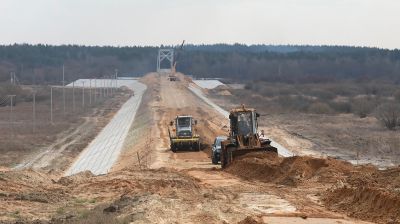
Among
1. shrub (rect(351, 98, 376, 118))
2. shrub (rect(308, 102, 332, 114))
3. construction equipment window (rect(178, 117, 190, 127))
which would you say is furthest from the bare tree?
A: construction equipment window (rect(178, 117, 190, 127))

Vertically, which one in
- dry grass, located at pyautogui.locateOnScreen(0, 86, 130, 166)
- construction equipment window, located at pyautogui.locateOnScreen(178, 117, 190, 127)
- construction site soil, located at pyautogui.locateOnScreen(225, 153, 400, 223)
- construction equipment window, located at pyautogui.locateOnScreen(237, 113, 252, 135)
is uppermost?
construction equipment window, located at pyautogui.locateOnScreen(237, 113, 252, 135)

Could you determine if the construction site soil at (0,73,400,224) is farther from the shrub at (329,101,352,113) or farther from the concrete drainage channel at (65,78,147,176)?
the shrub at (329,101,352,113)

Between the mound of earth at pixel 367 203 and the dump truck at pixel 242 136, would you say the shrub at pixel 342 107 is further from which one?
the mound of earth at pixel 367 203

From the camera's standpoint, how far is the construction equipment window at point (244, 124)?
35688 mm

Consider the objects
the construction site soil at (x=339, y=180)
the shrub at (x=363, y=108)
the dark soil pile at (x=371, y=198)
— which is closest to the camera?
the dark soil pile at (x=371, y=198)

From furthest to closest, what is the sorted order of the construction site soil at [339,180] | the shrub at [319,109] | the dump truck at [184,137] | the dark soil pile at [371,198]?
the shrub at [319,109] < the dump truck at [184,137] < the construction site soil at [339,180] < the dark soil pile at [371,198]

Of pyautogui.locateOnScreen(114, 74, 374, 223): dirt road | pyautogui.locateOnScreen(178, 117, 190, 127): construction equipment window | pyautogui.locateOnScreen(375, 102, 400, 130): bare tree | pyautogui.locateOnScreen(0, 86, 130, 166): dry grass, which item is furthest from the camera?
pyautogui.locateOnScreen(375, 102, 400, 130): bare tree

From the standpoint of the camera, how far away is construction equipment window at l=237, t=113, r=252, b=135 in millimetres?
35688

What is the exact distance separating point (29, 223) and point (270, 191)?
1025 centimetres

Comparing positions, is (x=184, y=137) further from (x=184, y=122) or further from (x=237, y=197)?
(x=237, y=197)

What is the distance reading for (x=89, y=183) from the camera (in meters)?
27.6

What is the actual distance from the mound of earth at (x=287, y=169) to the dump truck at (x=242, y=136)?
3.63 feet

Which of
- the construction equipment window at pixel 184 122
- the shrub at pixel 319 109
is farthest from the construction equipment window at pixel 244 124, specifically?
the shrub at pixel 319 109

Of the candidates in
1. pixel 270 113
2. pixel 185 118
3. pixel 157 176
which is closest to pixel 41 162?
pixel 185 118
